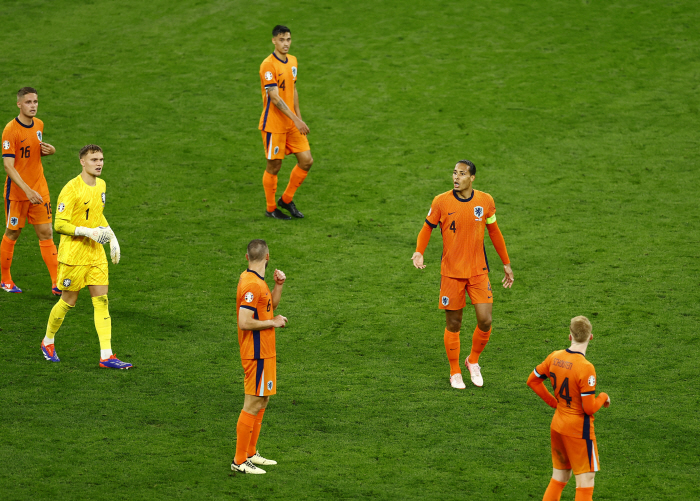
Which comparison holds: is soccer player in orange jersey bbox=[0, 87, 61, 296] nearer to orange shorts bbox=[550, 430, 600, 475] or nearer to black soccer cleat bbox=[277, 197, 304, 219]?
black soccer cleat bbox=[277, 197, 304, 219]

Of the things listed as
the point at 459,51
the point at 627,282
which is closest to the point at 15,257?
the point at 627,282

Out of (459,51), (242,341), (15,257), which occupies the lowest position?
(242,341)

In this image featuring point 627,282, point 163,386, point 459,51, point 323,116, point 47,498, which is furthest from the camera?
point 459,51

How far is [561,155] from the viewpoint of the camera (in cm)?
1355

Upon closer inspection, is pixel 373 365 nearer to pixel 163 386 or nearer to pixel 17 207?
pixel 163 386

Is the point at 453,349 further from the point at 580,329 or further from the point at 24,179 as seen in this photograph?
the point at 24,179

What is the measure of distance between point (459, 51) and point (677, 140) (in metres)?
5.77

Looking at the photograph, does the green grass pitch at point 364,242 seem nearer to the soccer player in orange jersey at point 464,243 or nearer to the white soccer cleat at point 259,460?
the white soccer cleat at point 259,460

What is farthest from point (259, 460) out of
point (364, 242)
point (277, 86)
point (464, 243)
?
point (277, 86)

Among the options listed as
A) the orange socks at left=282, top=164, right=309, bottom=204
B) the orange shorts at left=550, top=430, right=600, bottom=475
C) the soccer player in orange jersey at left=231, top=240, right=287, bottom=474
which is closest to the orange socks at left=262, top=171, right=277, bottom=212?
the orange socks at left=282, top=164, right=309, bottom=204

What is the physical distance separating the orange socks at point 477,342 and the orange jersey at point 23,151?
5.41 m

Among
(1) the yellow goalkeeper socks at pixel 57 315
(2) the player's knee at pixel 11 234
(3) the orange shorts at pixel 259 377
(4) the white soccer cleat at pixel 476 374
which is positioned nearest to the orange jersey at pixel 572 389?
(3) the orange shorts at pixel 259 377

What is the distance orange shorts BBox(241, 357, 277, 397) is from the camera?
546 cm

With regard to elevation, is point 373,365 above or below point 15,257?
below
